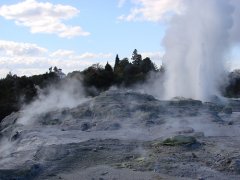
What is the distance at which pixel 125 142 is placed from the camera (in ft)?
47.1

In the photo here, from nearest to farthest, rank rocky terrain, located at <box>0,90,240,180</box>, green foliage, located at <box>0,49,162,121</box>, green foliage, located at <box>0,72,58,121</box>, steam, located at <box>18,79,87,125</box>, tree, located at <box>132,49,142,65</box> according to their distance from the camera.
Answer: rocky terrain, located at <box>0,90,240,180</box>, steam, located at <box>18,79,87,125</box>, green foliage, located at <box>0,72,58,121</box>, green foliage, located at <box>0,49,162,121</box>, tree, located at <box>132,49,142,65</box>

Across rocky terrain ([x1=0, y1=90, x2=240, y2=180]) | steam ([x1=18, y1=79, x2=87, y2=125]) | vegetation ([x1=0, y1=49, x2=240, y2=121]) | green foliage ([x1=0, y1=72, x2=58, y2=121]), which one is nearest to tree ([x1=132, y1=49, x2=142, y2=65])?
vegetation ([x1=0, y1=49, x2=240, y2=121])

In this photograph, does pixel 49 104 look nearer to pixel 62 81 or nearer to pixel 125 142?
pixel 125 142

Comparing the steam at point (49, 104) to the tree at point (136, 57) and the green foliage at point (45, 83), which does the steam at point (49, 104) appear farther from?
the tree at point (136, 57)

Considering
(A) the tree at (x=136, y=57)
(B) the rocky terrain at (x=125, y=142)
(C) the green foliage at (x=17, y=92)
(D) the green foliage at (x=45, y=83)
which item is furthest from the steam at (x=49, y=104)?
(A) the tree at (x=136, y=57)

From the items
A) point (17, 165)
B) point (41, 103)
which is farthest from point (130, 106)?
point (17, 165)

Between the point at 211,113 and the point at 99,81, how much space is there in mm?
21612

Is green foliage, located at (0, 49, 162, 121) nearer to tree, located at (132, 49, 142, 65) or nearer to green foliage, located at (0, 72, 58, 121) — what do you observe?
green foliage, located at (0, 72, 58, 121)

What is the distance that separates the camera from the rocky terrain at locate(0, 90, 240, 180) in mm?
11461

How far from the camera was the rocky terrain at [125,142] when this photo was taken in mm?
11461

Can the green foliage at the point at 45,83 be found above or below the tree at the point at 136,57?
below

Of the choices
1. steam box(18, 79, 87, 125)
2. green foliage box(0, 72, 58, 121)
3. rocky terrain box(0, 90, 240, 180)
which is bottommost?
rocky terrain box(0, 90, 240, 180)

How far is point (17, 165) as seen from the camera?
1199 cm

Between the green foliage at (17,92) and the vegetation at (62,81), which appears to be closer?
the green foliage at (17,92)
